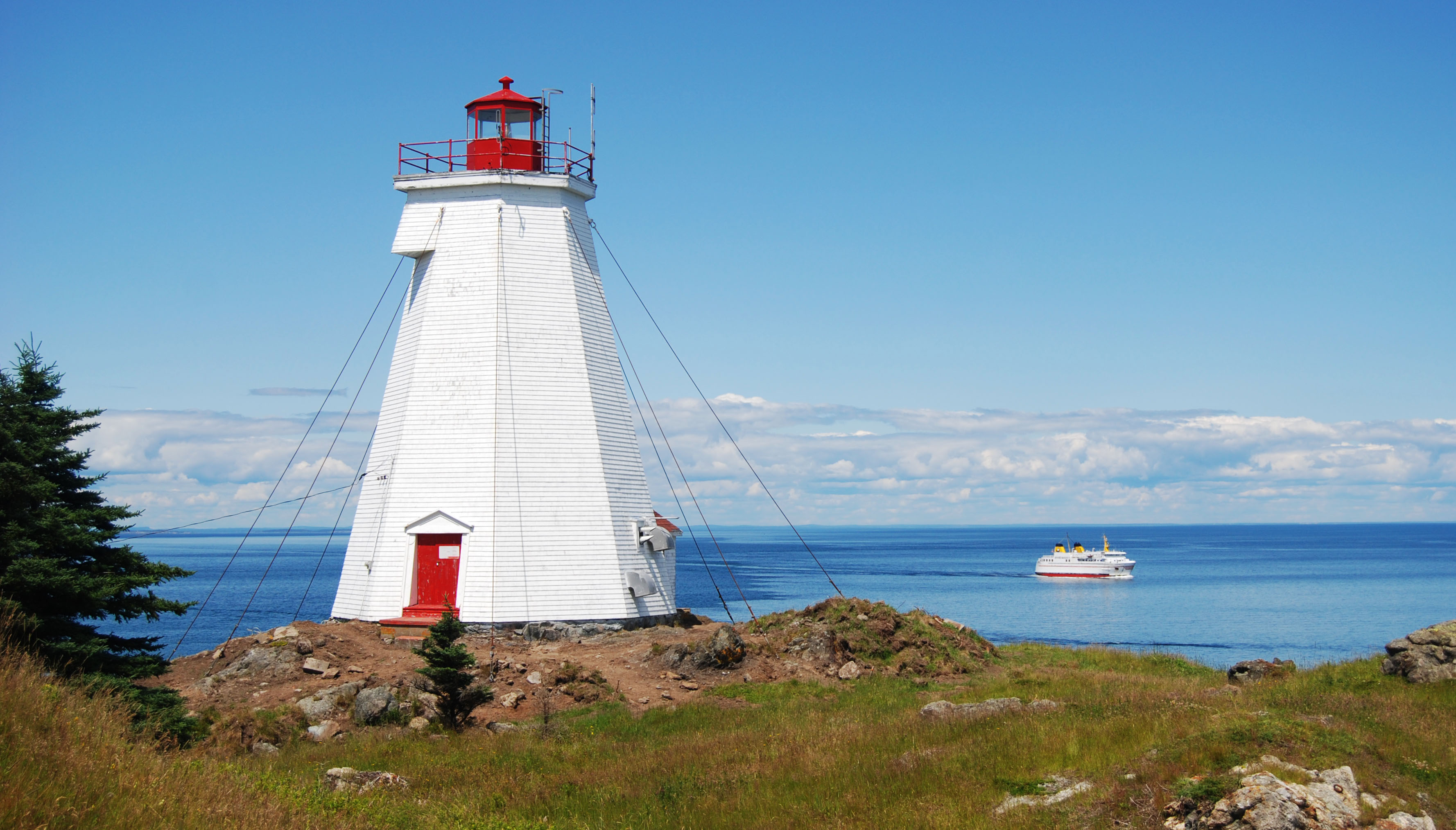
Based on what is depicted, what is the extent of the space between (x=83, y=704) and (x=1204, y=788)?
11.8 m

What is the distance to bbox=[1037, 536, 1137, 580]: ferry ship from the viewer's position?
286ft

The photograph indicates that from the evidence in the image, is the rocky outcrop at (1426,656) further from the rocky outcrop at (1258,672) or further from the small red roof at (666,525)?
the small red roof at (666,525)

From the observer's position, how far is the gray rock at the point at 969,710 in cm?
1550

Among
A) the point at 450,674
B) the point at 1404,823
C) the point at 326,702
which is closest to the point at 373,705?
the point at 326,702

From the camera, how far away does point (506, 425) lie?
23.9 metres

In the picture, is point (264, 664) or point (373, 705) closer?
point (373, 705)

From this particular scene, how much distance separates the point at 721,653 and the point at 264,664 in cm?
889

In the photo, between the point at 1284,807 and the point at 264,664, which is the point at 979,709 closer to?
the point at 1284,807

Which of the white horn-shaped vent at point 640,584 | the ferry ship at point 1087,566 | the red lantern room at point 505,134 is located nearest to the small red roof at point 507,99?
the red lantern room at point 505,134

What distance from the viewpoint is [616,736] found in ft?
54.1

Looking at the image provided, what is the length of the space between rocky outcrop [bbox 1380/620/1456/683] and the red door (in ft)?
59.3

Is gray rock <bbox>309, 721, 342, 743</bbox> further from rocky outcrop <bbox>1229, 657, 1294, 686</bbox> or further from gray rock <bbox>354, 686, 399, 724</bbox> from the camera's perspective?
rocky outcrop <bbox>1229, 657, 1294, 686</bbox>

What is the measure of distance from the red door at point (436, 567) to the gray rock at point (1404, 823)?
1822cm

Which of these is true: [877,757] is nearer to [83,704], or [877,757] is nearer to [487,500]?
[83,704]
